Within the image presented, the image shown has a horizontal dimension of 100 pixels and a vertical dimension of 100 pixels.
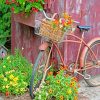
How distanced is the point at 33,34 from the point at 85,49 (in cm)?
123

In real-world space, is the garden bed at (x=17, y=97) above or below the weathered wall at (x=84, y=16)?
below

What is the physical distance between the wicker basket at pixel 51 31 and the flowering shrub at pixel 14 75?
1024 millimetres

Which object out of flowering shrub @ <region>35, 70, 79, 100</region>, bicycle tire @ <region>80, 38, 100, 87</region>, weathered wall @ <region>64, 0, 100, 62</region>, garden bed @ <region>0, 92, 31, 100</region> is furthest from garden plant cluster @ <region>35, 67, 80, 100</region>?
weathered wall @ <region>64, 0, 100, 62</region>

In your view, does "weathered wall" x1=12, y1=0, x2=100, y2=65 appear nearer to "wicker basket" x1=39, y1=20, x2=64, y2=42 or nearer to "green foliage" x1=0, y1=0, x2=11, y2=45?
"wicker basket" x1=39, y1=20, x2=64, y2=42

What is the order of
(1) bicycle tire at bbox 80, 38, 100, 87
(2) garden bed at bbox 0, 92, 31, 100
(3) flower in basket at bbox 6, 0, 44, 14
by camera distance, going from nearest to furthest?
(2) garden bed at bbox 0, 92, 31, 100 < (3) flower in basket at bbox 6, 0, 44, 14 < (1) bicycle tire at bbox 80, 38, 100, 87

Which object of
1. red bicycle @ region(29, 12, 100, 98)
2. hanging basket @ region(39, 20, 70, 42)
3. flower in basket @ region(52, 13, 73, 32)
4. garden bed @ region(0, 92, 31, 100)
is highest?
flower in basket @ region(52, 13, 73, 32)

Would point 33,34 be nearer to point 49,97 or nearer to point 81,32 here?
point 81,32

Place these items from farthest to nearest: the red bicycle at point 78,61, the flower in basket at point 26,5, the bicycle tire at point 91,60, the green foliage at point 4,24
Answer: the green foliage at point 4,24 → the bicycle tire at point 91,60 → the flower in basket at point 26,5 → the red bicycle at point 78,61

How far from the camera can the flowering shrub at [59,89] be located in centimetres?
538

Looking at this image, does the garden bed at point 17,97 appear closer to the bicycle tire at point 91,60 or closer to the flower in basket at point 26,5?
the bicycle tire at point 91,60

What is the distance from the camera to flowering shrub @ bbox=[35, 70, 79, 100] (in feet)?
17.6

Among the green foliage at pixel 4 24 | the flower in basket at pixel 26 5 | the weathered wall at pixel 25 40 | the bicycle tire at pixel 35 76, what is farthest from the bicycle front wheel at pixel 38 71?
the green foliage at pixel 4 24

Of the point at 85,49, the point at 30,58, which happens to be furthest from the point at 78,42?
the point at 30,58

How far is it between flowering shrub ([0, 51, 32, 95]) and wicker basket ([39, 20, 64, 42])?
3.36 ft
